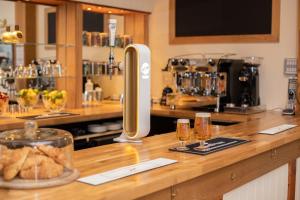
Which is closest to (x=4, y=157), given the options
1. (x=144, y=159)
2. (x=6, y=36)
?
(x=144, y=159)

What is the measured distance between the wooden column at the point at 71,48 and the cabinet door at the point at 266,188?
87.6 inches

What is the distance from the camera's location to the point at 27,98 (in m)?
4.15

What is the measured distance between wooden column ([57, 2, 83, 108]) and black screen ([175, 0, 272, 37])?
1207 mm

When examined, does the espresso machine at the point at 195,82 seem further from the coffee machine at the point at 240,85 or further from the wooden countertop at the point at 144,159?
the wooden countertop at the point at 144,159

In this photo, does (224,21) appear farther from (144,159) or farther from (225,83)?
(144,159)

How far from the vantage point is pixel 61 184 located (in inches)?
65.3

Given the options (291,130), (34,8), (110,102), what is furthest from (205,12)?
(291,130)

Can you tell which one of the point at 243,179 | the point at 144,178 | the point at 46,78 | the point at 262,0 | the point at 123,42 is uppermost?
the point at 262,0

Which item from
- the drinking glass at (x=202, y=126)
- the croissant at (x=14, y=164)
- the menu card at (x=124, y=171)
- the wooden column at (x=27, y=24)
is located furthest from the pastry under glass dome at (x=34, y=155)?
the wooden column at (x=27, y=24)

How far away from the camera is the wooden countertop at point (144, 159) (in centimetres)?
158

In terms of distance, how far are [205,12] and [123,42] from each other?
3.39ft

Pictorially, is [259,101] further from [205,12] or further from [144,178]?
[144,178]

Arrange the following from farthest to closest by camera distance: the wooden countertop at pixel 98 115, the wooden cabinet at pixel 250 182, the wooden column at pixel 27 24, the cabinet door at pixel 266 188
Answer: the wooden column at pixel 27 24 < the wooden countertop at pixel 98 115 < the cabinet door at pixel 266 188 < the wooden cabinet at pixel 250 182

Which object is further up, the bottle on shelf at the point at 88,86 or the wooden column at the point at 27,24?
the wooden column at the point at 27,24
